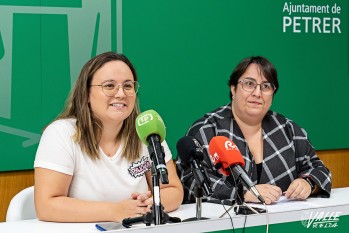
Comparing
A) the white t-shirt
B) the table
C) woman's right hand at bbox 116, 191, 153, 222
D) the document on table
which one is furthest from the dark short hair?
the table

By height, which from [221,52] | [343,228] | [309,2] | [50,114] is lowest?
[343,228]

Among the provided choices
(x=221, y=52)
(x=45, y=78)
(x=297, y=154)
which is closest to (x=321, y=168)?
(x=297, y=154)

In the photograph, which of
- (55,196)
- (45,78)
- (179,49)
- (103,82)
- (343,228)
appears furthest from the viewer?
(179,49)

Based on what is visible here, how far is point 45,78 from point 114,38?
530mm

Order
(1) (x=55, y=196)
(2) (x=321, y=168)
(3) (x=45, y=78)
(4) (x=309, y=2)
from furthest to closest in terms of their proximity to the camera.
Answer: (4) (x=309, y=2), (3) (x=45, y=78), (2) (x=321, y=168), (1) (x=55, y=196)

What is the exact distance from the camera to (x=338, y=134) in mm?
5109

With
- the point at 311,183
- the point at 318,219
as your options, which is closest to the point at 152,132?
the point at 318,219

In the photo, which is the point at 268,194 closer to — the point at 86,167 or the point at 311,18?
the point at 86,167

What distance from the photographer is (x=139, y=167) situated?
116 inches

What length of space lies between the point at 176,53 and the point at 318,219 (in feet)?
7.83

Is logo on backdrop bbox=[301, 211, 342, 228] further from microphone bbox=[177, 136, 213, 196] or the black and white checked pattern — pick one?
the black and white checked pattern

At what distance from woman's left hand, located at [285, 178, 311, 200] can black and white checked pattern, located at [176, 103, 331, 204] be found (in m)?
0.15

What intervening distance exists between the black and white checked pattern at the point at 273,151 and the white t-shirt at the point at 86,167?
0.43 metres

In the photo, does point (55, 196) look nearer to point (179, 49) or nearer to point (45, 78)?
point (45, 78)
